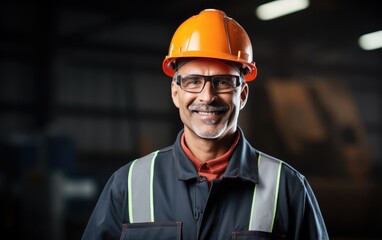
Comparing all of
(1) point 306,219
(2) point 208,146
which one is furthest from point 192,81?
(1) point 306,219

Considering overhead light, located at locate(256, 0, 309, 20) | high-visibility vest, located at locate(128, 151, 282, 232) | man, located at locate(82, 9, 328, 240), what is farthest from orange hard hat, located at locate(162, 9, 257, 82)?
overhead light, located at locate(256, 0, 309, 20)

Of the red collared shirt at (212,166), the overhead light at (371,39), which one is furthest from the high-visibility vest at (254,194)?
the overhead light at (371,39)

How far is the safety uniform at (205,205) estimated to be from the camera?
190 cm

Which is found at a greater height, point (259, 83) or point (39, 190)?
point (259, 83)

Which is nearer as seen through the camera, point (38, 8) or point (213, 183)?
point (213, 183)

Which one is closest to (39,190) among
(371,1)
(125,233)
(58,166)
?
(58,166)

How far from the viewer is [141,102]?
970cm

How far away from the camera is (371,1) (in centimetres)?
1053

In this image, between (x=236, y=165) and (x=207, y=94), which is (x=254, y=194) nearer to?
(x=236, y=165)

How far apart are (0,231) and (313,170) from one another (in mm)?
4415

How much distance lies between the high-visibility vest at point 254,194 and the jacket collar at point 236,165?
3 centimetres

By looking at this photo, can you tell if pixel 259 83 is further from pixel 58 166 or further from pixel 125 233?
pixel 125 233

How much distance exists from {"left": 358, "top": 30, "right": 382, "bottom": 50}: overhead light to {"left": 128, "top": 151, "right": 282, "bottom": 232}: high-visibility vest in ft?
28.9

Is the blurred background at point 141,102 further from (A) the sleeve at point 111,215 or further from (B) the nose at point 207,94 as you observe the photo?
(B) the nose at point 207,94
